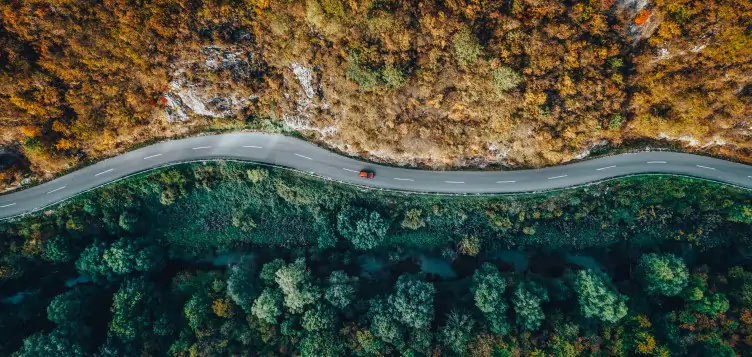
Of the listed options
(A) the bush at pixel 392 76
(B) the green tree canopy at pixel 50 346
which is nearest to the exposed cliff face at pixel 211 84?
(A) the bush at pixel 392 76

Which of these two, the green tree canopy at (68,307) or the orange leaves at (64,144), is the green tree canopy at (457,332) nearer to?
the green tree canopy at (68,307)

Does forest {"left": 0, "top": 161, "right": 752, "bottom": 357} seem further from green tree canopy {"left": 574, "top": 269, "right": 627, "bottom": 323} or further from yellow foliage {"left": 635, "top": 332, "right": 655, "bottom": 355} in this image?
yellow foliage {"left": 635, "top": 332, "right": 655, "bottom": 355}

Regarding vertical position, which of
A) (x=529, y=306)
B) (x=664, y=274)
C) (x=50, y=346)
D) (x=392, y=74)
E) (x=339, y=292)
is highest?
(x=392, y=74)

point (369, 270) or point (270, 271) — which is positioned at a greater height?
point (369, 270)

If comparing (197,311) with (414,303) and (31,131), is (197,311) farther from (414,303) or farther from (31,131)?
(31,131)

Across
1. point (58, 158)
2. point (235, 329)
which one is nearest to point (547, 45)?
point (235, 329)

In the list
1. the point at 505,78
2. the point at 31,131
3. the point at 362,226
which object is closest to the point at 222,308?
the point at 362,226

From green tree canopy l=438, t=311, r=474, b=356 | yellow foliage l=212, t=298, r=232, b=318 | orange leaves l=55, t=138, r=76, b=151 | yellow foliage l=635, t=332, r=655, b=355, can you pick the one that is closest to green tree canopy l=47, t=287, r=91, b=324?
yellow foliage l=212, t=298, r=232, b=318

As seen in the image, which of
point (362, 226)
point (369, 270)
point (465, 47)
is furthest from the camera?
point (369, 270)
